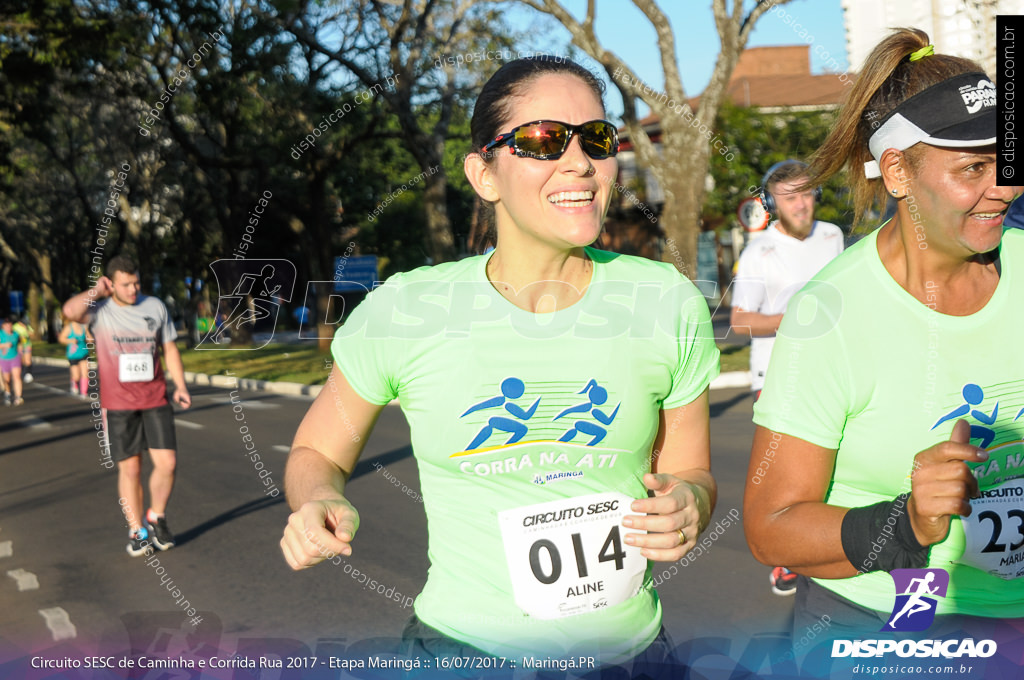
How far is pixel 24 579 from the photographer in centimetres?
625

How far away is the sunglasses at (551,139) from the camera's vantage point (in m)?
2.21

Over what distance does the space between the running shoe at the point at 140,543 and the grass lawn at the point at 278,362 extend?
8295 mm

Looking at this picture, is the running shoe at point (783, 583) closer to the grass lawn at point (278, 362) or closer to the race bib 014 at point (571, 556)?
the race bib 014 at point (571, 556)

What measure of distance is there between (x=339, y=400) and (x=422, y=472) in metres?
0.24

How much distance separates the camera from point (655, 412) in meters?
2.21

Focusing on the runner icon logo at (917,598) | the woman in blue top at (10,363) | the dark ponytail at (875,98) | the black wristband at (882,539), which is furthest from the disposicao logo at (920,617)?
the woman in blue top at (10,363)

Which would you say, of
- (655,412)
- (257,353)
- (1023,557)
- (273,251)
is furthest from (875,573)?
(273,251)

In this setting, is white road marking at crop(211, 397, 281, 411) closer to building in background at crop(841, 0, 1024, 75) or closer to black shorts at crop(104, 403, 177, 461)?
black shorts at crop(104, 403, 177, 461)

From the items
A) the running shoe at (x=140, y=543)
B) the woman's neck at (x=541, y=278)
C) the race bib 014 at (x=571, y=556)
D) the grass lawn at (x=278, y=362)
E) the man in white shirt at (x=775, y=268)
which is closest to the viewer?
the race bib 014 at (x=571, y=556)

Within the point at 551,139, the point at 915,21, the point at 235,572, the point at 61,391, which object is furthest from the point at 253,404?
the point at 551,139

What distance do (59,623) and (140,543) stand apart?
160 cm

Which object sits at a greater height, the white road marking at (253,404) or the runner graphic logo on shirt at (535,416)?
A: the runner graphic logo on shirt at (535,416)

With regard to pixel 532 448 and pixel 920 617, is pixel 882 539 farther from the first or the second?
pixel 532 448

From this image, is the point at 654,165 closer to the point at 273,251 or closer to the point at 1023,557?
the point at 1023,557
